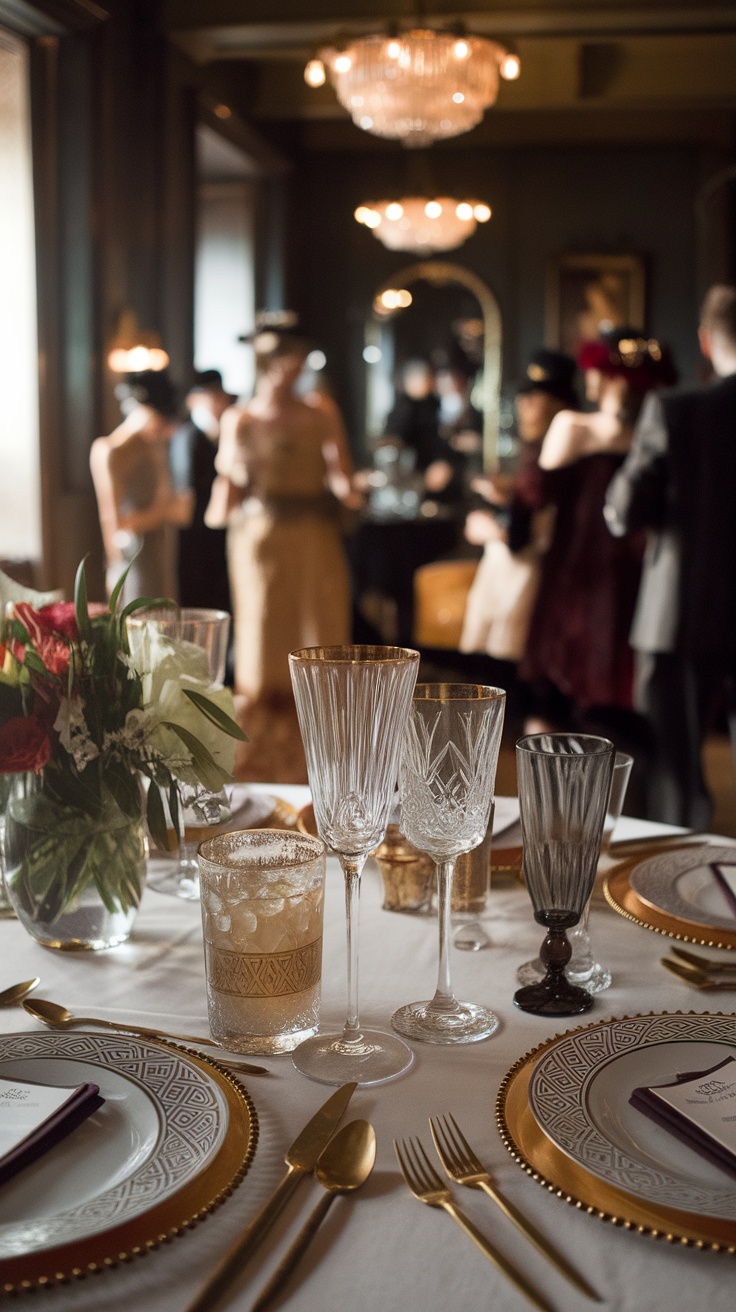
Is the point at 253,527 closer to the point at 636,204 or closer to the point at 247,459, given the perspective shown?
the point at 247,459

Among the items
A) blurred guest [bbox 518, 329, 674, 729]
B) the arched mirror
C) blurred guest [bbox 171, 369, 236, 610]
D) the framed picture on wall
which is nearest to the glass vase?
blurred guest [bbox 518, 329, 674, 729]

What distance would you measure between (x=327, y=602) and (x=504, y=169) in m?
4.61

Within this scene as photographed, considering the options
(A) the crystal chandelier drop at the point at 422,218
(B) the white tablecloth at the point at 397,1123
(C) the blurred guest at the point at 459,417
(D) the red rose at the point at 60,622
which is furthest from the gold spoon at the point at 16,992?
(C) the blurred guest at the point at 459,417

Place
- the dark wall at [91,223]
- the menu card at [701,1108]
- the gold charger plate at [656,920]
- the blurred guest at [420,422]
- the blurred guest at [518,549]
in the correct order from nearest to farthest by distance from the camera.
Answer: the menu card at [701,1108] < the gold charger plate at [656,920] < the blurred guest at [518,549] < the dark wall at [91,223] < the blurred guest at [420,422]

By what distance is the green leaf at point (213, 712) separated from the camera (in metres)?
0.93

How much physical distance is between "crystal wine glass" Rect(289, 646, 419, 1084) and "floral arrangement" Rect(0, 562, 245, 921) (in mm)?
164

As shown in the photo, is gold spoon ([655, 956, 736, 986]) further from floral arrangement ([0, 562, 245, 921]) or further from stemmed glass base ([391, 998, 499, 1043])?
floral arrangement ([0, 562, 245, 921])

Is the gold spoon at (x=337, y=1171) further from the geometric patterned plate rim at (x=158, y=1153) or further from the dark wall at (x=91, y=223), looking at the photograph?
the dark wall at (x=91, y=223)

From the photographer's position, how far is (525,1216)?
0.61 meters

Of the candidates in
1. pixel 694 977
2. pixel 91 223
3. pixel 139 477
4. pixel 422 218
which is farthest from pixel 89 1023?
pixel 422 218

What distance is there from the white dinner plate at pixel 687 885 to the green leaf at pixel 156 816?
43cm

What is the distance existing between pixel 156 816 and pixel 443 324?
783 cm

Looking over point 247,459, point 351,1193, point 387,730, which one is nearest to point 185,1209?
point 351,1193

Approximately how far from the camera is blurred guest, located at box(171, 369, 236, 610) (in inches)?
191
